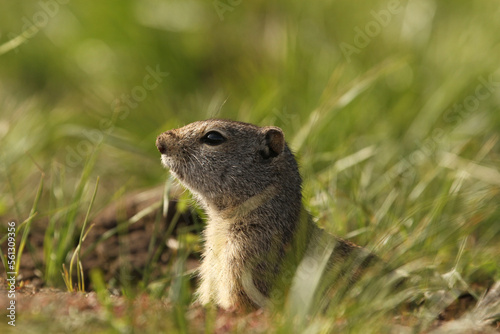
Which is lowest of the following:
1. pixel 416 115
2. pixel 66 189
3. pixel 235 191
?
pixel 66 189

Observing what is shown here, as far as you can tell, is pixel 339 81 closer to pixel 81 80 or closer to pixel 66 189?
pixel 66 189

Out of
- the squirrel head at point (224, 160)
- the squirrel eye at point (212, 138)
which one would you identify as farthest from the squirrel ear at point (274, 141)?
the squirrel eye at point (212, 138)

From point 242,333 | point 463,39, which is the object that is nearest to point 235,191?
point 242,333

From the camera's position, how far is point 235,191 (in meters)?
4.53

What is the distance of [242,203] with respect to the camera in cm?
452

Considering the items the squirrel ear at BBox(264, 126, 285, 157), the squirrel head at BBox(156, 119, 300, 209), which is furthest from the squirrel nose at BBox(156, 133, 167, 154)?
the squirrel ear at BBox(264, 126, 285, 157)

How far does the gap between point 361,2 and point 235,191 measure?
15.1ft

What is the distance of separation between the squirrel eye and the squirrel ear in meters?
0.29

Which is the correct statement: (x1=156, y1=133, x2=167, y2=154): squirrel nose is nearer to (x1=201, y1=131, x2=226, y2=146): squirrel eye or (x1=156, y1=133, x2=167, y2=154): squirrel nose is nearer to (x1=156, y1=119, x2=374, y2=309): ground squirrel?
(x1=156, y1=119, x2=374, y2=309): ground squirrel

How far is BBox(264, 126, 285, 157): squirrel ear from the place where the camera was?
182 inches

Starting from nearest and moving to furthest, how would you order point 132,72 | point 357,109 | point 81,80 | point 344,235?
point 344,235
point 357,109
point 132,72
point 81,80

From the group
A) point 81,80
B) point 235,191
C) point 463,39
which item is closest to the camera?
point 235,191

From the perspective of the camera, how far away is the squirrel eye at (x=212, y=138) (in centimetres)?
463

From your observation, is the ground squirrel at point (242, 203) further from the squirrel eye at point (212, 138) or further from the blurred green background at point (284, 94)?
the blurred green background at point (284, 94)
